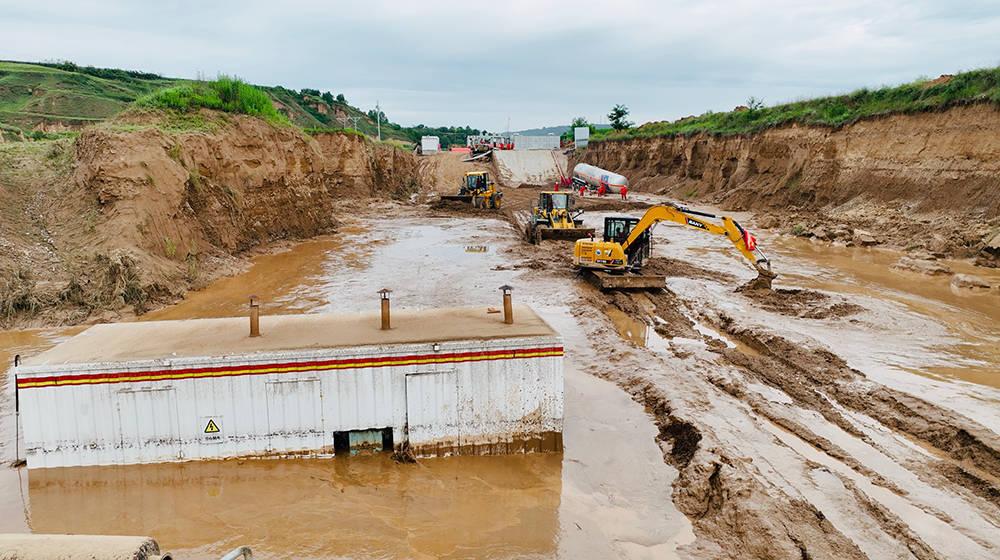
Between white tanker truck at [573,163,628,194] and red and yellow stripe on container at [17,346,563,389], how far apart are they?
41.0 meters

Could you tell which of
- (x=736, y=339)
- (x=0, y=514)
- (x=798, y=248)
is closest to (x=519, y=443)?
(x=0, y=514)

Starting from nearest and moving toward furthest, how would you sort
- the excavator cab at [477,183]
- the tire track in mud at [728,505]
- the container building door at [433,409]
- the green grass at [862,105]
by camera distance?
the tire track in mud at [728,505]
the container building door at [433,409]
the green grass at [862,105]
the excavator cab at [477,183]

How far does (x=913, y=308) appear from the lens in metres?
15.5

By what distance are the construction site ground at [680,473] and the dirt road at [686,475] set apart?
0.09 ft

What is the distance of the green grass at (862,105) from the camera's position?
2577 centimetres

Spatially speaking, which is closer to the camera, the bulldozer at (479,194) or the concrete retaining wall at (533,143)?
the bulldozer at (479,194)

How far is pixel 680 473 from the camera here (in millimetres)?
7797

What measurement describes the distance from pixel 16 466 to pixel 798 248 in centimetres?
2569

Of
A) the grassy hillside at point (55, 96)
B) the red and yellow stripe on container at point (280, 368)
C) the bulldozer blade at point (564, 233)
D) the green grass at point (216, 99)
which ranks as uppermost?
the grassy hillside at point (55, 96)

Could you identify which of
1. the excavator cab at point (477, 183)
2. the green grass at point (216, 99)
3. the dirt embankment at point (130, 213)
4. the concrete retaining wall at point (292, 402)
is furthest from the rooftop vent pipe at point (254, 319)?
the excavator cab at point (477, 183)

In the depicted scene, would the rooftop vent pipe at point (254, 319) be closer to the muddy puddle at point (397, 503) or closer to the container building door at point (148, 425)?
the container building door at point (148, 425)

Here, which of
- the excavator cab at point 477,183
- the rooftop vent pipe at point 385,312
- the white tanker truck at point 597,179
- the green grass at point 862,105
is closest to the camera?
the rooftop vent pipe at point 385,312

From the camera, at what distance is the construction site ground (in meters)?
6.43

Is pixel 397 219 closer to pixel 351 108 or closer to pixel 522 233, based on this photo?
pixel 522 233
